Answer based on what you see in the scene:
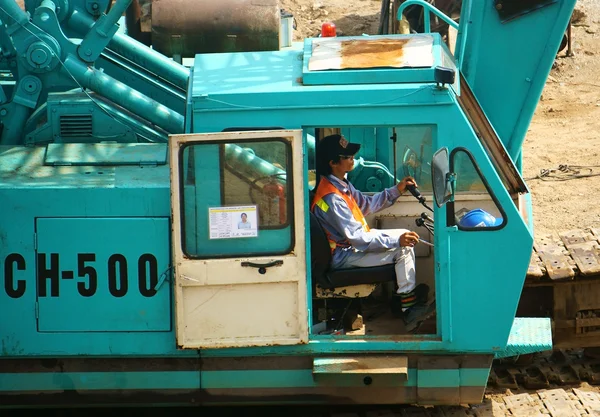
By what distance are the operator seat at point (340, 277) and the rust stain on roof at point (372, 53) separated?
1023 millimetres

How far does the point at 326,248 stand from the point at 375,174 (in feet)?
5.71

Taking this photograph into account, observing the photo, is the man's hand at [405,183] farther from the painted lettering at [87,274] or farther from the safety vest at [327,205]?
the painted lettering at [87,274]

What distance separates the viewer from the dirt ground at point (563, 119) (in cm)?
1274

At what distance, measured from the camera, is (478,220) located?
272 inches

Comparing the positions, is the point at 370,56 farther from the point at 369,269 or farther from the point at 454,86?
the point at 369,269

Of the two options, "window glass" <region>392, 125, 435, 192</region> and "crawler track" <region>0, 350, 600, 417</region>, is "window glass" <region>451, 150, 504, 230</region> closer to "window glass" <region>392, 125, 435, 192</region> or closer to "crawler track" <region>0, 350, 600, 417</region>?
"window glass" <region>392, 125, 435, 192</region>

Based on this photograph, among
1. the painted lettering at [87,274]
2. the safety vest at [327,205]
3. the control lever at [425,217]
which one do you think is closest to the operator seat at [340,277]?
the safety vest at [327,205]

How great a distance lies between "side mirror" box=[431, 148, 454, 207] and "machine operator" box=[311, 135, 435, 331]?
2.12 feet

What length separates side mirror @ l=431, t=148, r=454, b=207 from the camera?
259 inches

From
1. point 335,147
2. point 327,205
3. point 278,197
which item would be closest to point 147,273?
point 278,197

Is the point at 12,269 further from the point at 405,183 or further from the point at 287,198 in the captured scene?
the point at 405,183

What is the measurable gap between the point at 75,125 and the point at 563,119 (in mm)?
9720

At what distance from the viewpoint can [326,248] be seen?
723cm

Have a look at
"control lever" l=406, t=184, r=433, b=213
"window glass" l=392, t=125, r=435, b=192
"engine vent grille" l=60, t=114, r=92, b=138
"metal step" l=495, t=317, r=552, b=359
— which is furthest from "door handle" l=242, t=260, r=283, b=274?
"engine vent grille" l=60, t=114, r=92, b=138
